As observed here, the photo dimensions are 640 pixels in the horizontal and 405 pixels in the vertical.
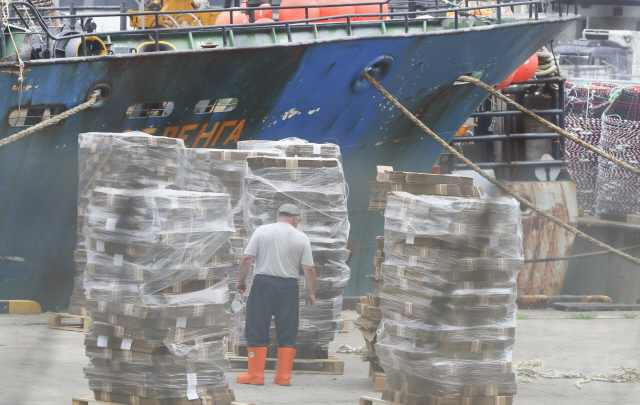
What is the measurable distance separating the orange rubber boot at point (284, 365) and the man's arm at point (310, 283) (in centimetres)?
44

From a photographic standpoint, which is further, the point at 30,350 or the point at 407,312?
the point at 30,350

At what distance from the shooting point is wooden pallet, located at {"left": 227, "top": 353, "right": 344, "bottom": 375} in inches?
263

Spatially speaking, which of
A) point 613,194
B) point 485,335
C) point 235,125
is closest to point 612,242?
point 613,194

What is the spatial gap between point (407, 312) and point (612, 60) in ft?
57.6

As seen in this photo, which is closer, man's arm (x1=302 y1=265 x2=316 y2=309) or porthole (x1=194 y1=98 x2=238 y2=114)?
man's arm (x1=302 y1=265 x2=316 y2=309)

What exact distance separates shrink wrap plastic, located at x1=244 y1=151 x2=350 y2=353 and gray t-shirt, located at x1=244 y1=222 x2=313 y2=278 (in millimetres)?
536

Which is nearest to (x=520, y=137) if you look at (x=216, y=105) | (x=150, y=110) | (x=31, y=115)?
(x=216, y=105)

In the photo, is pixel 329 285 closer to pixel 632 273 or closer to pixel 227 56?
pixel 227 56

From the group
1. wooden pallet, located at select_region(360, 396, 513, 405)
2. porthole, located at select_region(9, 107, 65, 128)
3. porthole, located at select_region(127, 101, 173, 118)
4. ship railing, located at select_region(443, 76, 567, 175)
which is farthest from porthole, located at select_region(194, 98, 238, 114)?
wooden pallet, located at select_region(360, 396, 513, 405)

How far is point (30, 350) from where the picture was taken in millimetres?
7035

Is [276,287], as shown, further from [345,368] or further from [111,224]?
[111,224]

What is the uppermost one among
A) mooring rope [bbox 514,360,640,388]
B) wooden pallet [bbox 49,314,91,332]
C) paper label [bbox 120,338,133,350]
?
paper label [bbox 120,338,133,350]

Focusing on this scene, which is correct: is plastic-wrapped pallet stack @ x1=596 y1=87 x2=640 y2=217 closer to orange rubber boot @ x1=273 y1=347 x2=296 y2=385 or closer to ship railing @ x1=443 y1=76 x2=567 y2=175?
ship railing @ x1=443 y1=76 x2=567 y2=175

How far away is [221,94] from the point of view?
9539mm
